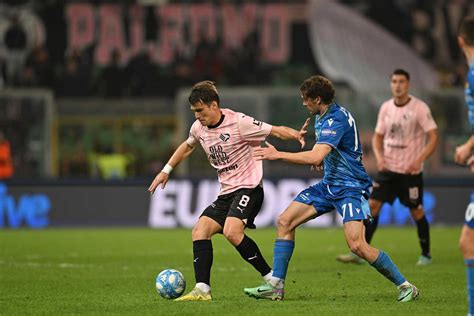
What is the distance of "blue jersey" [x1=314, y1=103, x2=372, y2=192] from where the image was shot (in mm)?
9141

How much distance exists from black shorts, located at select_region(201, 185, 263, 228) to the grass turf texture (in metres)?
0.74

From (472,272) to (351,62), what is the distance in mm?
21519

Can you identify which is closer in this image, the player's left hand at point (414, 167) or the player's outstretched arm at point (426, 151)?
the player's outstretched arm at point (426, 151)

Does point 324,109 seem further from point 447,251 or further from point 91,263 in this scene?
point 447,251

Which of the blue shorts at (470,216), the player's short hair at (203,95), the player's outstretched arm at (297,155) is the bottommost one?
the blue shorts at (470,216)

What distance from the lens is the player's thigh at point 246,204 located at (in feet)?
31.1

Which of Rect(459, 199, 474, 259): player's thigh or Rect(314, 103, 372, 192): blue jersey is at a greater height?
Rect(314, 103, 372, 192): blue jersey

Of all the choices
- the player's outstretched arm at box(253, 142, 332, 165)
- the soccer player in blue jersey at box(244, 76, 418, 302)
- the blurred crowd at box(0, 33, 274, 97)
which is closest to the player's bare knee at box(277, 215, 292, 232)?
the soccer player in blue jersey at box(244, 76, 418, 302)

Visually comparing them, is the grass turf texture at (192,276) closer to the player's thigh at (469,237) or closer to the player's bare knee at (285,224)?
the player's bare knee at (285,224)

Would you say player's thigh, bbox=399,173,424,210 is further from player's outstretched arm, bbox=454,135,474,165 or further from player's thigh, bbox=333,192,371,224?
player's outstretched arm, bbox=454,135,474,165

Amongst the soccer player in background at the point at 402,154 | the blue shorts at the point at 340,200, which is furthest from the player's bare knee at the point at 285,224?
the soccer player in background at the point at 402,154

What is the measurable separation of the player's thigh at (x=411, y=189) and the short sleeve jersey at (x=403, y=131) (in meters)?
0.11

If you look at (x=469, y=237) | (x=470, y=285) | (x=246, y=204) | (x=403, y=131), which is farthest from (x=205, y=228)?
(x=403, y=131)

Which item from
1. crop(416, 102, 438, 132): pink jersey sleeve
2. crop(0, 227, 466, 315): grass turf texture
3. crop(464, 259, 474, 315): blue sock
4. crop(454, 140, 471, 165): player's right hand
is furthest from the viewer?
crop(416, 102, 438, 132): pink jersey sleeve
